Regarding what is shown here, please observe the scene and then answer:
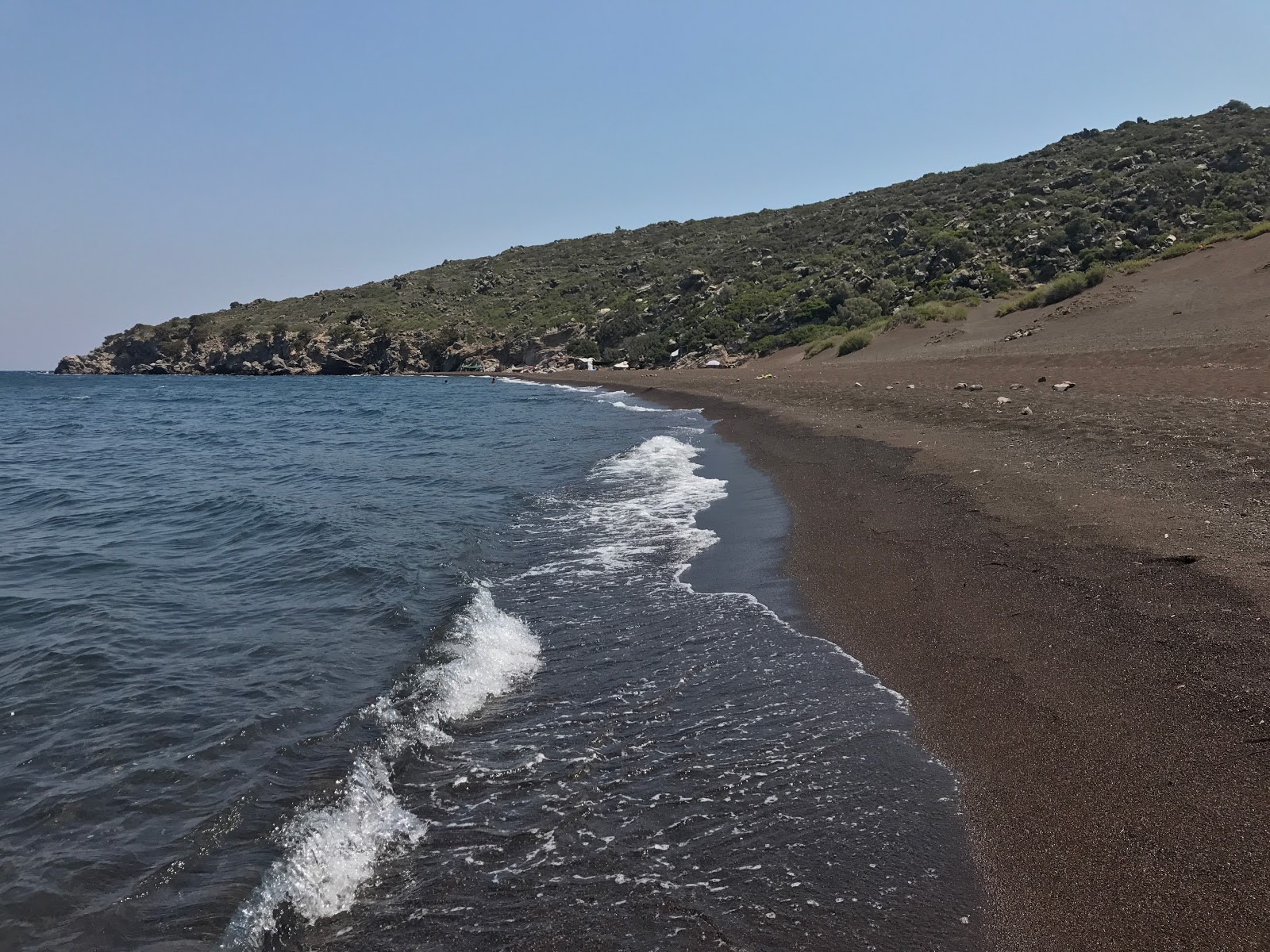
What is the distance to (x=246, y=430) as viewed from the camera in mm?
27312

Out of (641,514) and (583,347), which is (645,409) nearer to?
(641,514)

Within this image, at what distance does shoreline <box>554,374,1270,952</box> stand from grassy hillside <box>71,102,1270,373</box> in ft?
83.4

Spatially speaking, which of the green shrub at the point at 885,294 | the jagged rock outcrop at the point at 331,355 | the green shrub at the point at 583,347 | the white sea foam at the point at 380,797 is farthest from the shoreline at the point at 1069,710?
the jagged rock outcrop at the point at 331,355

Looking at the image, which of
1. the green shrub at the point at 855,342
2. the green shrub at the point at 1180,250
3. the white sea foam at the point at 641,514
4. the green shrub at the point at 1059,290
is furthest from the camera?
the green shrub at the point at 855,342

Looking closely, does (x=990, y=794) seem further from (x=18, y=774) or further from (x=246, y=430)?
(x=246, y=430)

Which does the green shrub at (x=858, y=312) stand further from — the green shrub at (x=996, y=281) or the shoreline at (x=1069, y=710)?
the shoreline at (x=1069, y=710)

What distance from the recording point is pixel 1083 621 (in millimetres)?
5762

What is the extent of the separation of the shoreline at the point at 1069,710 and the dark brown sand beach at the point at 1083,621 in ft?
0.05

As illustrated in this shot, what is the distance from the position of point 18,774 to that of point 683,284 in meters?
58.2

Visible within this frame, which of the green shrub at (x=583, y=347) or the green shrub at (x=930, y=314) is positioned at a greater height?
the green shrub at (x=583, y=347)

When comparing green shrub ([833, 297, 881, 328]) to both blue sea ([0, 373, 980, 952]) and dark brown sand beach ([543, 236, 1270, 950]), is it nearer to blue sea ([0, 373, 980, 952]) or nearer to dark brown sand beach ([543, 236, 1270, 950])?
dark brown sand beach ([543, 236, 1270, 950])

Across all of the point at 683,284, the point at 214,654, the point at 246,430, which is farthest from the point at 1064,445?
the point at 683,284

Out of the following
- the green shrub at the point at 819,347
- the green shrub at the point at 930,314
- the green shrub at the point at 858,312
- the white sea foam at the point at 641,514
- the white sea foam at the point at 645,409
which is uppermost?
the green shrub at the point at 858,312

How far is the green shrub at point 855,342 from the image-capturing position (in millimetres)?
34062
